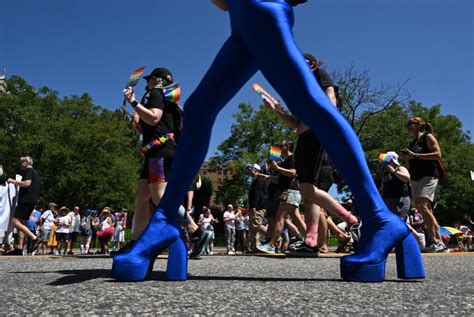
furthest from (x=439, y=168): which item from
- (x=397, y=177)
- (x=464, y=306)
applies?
(x=464, y=306)

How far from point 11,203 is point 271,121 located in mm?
31214

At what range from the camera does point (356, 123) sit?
32.3 m

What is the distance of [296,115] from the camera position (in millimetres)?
2275

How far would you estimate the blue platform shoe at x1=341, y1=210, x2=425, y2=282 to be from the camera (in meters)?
2.00

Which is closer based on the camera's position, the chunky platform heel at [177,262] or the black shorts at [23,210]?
the chunky platform heel at [177,262]

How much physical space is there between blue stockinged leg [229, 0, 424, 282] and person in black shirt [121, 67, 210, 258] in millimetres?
2144

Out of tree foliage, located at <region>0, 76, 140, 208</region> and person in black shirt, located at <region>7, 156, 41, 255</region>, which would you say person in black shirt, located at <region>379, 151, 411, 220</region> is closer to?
person in black shirt, located at <region>7, 156, 41, 255</region>

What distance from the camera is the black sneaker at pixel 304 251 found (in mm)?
4816

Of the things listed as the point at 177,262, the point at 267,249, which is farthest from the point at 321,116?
the point at 267,249

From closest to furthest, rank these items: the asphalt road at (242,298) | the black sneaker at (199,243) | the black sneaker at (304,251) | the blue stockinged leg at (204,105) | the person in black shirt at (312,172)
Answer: the asphalt road at (242,298)
the blue stockinged leg at (204,105)
the person in black shirt at (312,172)
the black sneaker at (199,243)
the black sneaker at (304,251)

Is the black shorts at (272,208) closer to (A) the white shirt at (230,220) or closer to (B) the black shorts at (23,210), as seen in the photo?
(B) the black shorts at (23,210)

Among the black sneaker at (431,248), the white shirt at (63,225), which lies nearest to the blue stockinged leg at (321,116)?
the black sneaker at (431,248)

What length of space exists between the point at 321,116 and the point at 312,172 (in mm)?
2392

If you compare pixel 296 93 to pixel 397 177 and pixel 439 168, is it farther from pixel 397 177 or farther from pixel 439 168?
pixel 397 177
